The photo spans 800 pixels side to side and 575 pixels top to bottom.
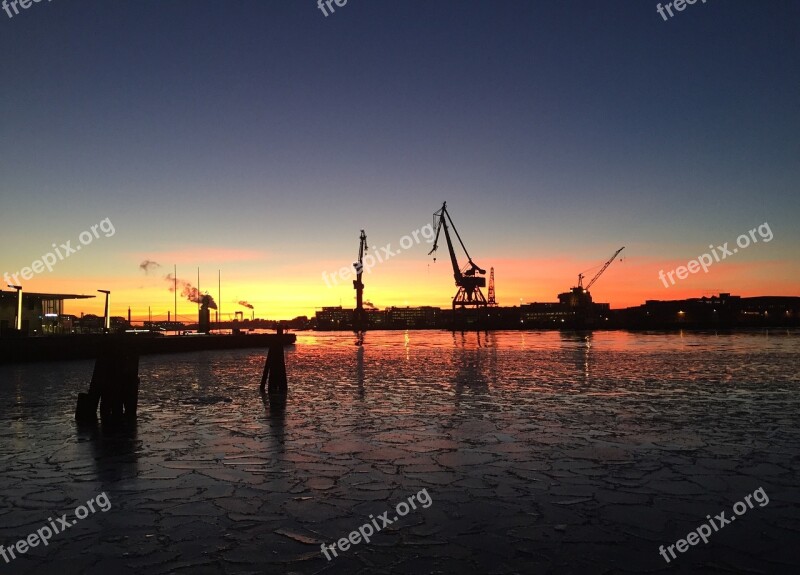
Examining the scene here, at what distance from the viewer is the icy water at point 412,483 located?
4.53 meters

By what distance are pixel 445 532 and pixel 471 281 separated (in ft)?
409

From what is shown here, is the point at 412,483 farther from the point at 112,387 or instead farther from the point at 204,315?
the point at 204,315

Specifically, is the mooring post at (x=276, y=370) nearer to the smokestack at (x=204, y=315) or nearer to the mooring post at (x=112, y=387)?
the mooring post at (x=112, y=387)

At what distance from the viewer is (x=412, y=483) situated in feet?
21.5

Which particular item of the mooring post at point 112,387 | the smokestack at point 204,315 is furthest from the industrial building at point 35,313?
the mooring post at point 112,387

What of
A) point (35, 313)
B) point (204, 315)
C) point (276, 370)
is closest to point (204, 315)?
point (204, 315)

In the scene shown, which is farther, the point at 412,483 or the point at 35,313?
→ the point at 35,313

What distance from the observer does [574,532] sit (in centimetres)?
498

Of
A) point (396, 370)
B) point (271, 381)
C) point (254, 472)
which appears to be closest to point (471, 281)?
point (396, 370)

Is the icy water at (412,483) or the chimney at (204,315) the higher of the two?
the chimney at (204,315)

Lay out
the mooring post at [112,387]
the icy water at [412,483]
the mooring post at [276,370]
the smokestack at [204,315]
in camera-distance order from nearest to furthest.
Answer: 1. the icy water at [412,483]
2. the mooring post at [112,387]
3. the mooring post at [276,370]
4. the smokestack at [204,315]

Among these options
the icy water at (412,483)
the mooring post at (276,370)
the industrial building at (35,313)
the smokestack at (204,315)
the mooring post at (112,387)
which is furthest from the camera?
the smokestack at (204,315)

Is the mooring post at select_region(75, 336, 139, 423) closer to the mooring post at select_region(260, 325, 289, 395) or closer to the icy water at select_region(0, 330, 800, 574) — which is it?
the icy water at select_region(0, 330, 800, 574)

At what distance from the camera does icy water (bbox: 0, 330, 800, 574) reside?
178 inches
